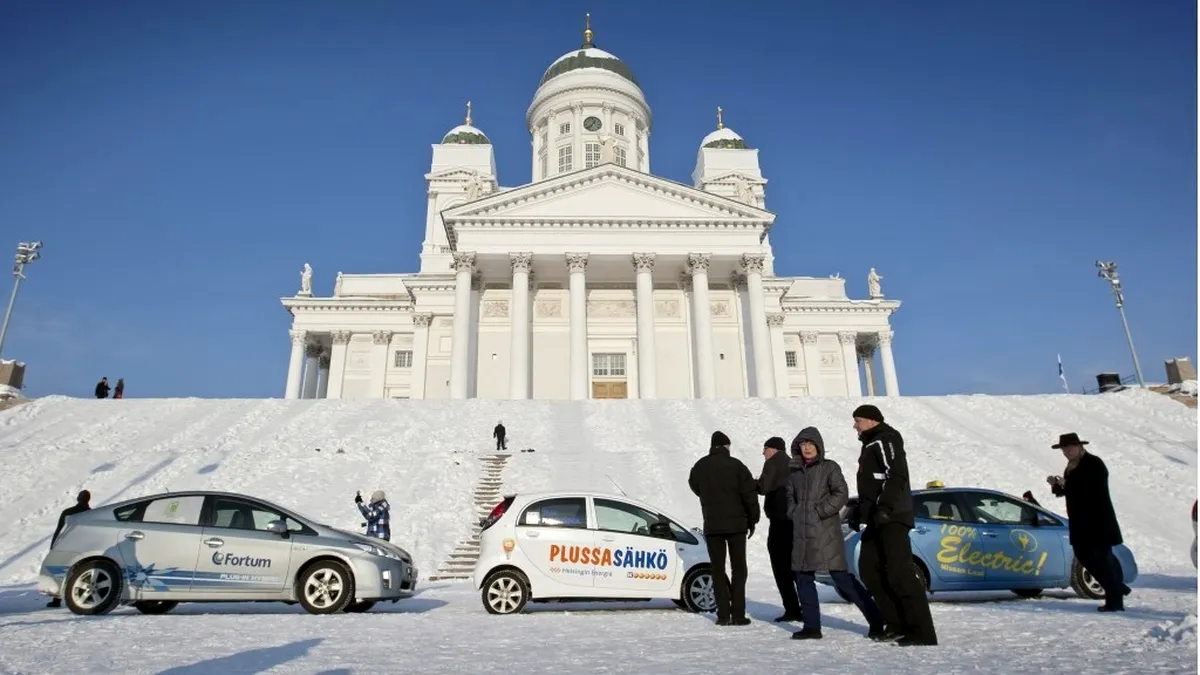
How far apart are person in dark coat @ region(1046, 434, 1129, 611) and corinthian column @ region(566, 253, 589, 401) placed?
26945 millimetres

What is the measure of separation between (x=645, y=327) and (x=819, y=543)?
3024 centimetres

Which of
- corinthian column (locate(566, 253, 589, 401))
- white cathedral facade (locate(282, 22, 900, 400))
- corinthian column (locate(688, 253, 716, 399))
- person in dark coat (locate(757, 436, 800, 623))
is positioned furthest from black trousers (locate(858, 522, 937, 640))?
corinthian column (locate(688, 253, 716, 399))

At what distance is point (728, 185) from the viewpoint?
5678 centimetres

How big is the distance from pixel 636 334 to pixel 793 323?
15963mm

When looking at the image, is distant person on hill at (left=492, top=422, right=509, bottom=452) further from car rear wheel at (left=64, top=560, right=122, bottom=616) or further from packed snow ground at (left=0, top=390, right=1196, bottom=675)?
car rear wheel at (left=64, top=560, right=122, bottom=616)

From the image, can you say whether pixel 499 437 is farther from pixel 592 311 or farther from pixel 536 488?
pixel 592 311

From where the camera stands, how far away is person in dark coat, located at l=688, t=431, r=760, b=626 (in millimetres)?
6855

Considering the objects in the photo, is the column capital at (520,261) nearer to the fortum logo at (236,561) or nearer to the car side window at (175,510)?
the car side window at (175,510)

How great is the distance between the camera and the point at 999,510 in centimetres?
923

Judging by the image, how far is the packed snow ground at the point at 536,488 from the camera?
16.7 ft

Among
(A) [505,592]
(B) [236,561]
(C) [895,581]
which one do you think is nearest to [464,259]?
(B) [236,561]

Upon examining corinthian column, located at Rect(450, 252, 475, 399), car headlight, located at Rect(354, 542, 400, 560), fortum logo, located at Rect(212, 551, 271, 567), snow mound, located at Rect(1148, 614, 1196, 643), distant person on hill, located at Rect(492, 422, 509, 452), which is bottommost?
snow mound, located at Rect(1148, 614, 1196, 643)

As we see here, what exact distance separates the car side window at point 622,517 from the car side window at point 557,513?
0.18m

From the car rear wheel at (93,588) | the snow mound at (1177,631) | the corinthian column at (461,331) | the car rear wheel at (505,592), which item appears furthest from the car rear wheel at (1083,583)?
the corinthian column at (461,331)
